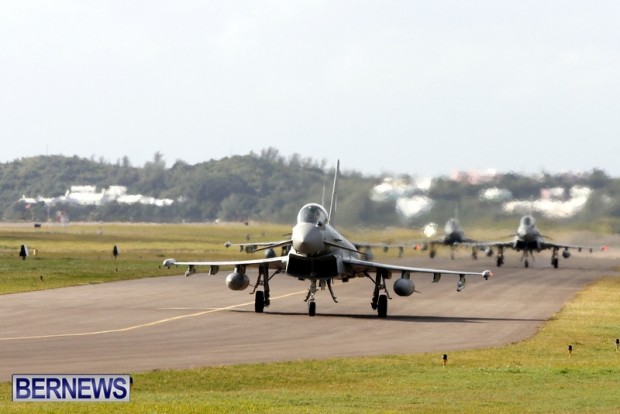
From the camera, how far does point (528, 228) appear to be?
8219 cm

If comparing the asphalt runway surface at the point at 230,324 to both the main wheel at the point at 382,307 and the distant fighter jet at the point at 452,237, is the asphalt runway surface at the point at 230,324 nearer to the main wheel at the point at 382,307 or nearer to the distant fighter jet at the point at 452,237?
the main wheel at the point at 382,307

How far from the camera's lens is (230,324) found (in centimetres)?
3722

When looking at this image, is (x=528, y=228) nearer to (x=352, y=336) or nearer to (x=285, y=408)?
(x=352, y=336)

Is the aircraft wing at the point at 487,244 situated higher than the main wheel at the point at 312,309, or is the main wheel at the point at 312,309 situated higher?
the aircraft wing at the point at 487,244

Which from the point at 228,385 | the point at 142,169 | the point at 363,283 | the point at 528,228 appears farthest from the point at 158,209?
the point at 228,385

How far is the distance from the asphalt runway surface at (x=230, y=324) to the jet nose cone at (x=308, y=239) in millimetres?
2242

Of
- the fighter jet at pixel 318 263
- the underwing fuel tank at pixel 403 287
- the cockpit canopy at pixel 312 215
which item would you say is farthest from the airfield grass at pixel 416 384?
the cockpit canopy at pixel 312 215

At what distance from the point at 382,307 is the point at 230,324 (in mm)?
6017

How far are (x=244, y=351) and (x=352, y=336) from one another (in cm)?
512

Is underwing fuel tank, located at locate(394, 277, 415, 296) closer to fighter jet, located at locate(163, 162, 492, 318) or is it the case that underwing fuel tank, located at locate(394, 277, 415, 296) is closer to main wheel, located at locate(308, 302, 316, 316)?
fighter jet, located at locate(163, 162, 492, 318)

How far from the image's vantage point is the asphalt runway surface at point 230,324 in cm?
2856

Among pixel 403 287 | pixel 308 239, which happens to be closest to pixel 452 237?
pixel 403 287

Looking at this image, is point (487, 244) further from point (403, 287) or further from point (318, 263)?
point (318, 263)

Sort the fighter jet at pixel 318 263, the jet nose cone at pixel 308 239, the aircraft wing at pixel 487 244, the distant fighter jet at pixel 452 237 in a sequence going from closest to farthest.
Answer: the jet nose cone at pixel 308 239 → the fighter jet at pixel 318 263 → the distant fighter jet at pixel 452 237 → the aircraft wing at pixel 487 244
